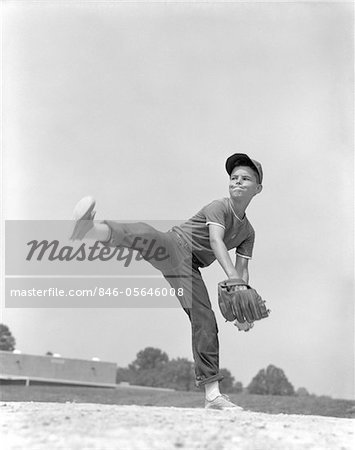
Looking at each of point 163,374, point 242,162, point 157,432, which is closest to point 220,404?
point 157,432

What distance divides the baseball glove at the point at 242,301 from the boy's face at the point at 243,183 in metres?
0.73

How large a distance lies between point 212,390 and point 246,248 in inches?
44.4

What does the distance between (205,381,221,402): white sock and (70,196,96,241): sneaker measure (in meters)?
1.30

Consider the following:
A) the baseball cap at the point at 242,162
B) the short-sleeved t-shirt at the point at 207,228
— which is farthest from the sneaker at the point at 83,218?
the baseball cap at the point at 242,162

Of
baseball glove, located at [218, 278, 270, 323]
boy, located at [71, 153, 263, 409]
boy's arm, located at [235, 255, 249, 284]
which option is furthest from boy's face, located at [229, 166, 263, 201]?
baseball glove, located at [218, 278, 270, 323]

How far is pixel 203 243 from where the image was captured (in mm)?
4824

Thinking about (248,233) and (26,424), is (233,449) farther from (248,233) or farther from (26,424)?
(248,233)

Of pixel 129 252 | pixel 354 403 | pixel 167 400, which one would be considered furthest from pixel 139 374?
pixel 129 252

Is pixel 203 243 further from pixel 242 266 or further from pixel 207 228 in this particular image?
pixel 242 266

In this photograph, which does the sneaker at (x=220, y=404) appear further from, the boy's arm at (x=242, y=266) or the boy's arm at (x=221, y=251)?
the boy's arm at (x=242, y=266)

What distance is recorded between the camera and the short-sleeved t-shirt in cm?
470

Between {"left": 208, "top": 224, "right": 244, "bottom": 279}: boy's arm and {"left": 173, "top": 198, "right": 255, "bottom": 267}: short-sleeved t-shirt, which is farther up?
{"left": 173, "top": 198, "right": 255, "bottom": 267}: short-sleeved t-shirt

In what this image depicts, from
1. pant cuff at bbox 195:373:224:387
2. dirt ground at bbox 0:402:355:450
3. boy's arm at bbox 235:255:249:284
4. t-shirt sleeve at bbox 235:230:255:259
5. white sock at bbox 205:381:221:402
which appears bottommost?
dirt ground at bbox 0:402:355:450

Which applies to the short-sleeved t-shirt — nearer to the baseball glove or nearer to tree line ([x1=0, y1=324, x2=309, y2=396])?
the baseball glove
